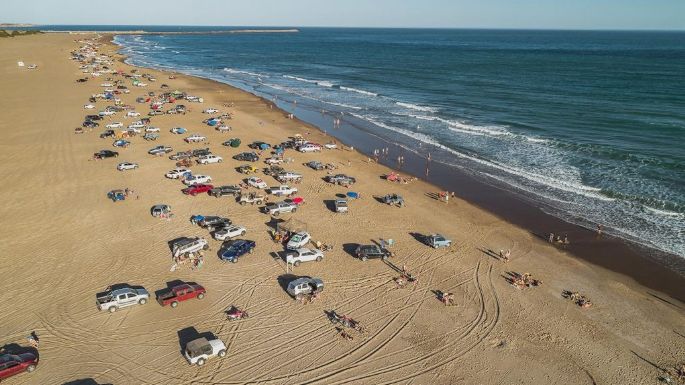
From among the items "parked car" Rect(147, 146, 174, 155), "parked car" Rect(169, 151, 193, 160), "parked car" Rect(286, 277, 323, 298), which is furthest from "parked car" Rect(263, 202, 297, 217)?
"parked car" Rect(147, 146, 174, 155)

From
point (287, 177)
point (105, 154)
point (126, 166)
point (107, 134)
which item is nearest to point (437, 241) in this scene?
point (287, 177)

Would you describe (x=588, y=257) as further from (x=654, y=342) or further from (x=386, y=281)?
(x=386, y=281)

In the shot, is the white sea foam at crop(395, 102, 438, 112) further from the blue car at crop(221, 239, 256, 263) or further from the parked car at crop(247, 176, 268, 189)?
the blue car at crop(221, 239, 256, 263)

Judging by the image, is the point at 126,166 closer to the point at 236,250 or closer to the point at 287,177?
the point at 287,177

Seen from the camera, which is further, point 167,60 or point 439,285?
point 167,60

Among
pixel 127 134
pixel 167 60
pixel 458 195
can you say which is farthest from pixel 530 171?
pixel 167 60

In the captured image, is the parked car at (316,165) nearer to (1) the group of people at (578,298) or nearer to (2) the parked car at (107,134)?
(1) the group of people at (578,298)

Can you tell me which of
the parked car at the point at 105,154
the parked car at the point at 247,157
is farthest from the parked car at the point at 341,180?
the parked car at the point at 105,154
